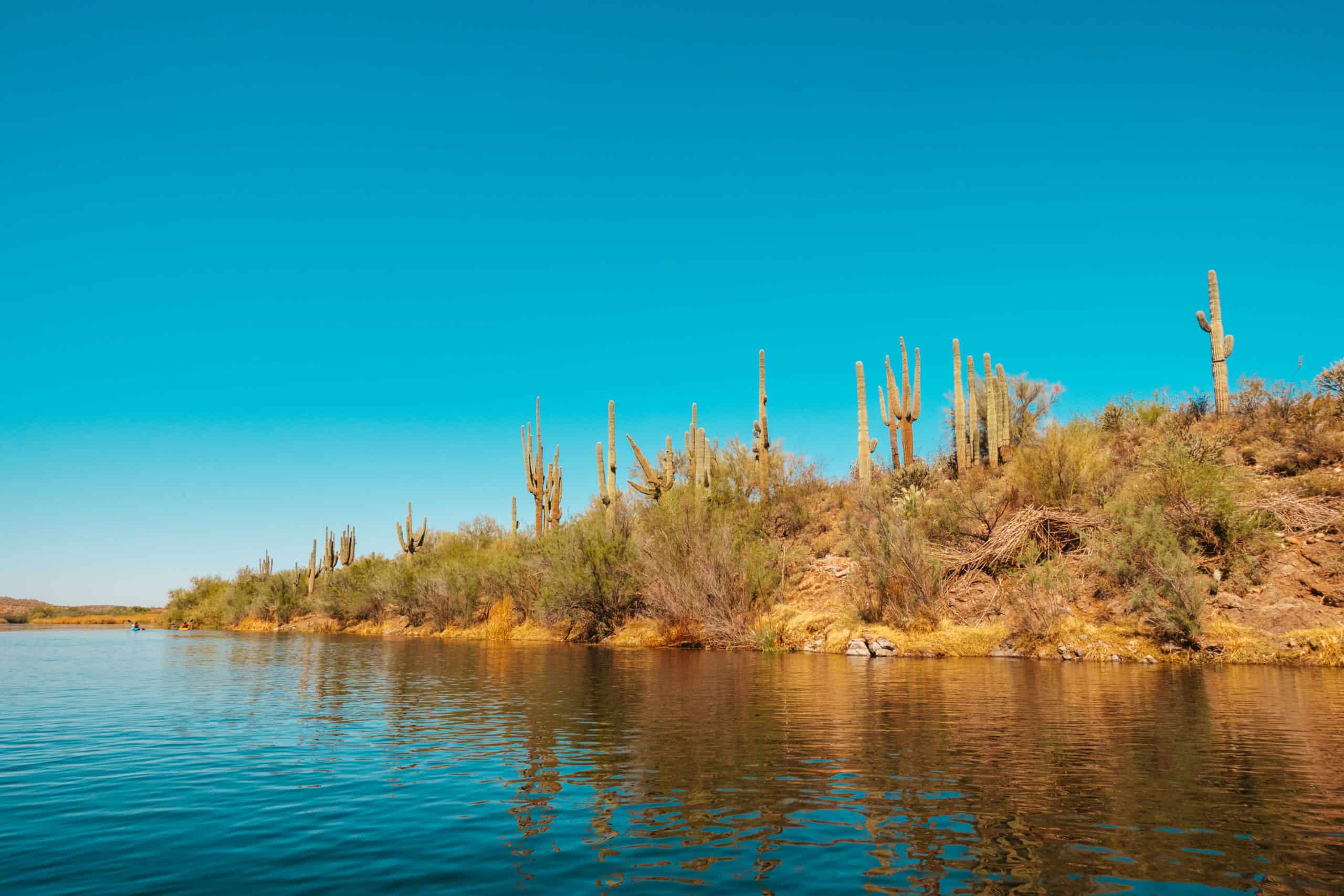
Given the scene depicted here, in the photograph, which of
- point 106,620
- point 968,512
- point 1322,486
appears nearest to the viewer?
point 1322,486

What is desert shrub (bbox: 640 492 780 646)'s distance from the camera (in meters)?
30.9

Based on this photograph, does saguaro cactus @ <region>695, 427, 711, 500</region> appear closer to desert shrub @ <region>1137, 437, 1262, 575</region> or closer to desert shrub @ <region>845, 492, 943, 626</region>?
desert shrub @ <region>845, 492, 943, 626</region>

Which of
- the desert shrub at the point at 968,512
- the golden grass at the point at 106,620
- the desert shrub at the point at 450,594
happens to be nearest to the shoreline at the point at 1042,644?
the desert shrub at the point at 968,512

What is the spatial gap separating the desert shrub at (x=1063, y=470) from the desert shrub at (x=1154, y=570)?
295 centimetres

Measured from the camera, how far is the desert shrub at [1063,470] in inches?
1180

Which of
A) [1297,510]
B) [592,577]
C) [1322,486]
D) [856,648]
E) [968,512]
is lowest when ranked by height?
[856,648]

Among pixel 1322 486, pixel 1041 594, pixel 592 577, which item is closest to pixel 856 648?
pixel 1041 594

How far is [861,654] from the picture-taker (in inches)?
1071

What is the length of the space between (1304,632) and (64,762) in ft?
86.0

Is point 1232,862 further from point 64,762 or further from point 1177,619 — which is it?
point 1177,619

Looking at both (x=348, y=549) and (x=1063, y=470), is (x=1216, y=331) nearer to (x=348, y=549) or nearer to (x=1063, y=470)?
(x=1063, y=470)

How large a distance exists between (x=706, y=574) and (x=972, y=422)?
55.1ft

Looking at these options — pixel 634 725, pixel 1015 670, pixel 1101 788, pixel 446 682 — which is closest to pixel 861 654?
pixel 1015 670

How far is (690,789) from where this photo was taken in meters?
8.85
